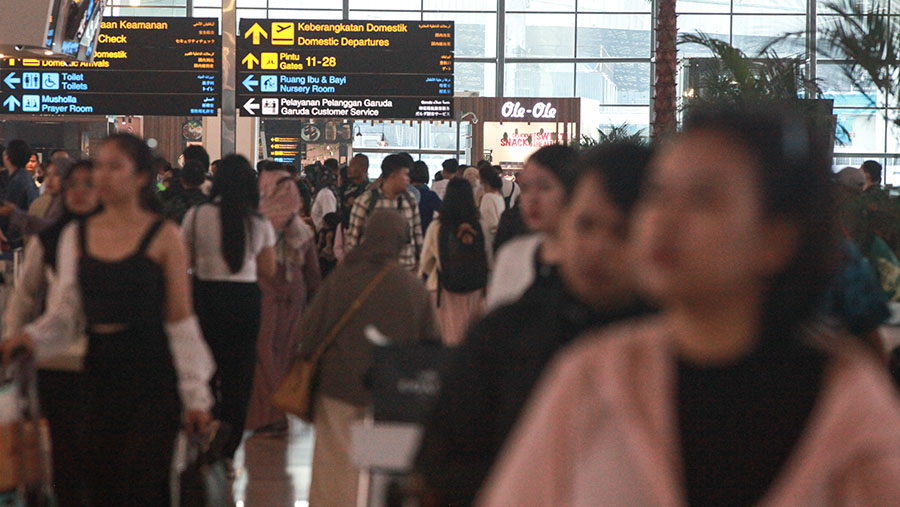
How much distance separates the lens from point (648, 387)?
50.8 inches

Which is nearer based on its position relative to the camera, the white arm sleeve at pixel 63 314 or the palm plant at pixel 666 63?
the white arm sleeve at pixel 63 314

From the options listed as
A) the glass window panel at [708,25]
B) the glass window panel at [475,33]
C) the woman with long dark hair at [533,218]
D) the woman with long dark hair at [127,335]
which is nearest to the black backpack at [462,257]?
→ the woman with long dark hair at [127,335]

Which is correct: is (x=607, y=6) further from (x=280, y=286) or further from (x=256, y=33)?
(x=280, y=286)

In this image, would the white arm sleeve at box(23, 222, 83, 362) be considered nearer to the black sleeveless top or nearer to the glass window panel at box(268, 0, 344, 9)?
the black sleeveless top

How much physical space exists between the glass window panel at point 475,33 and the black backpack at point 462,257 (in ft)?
60.1

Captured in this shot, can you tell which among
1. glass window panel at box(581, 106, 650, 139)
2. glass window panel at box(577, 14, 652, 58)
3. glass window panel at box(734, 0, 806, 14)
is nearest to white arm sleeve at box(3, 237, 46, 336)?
glass window panel at box(581, 106, 650, 139)

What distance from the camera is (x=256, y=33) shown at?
13.4 metres

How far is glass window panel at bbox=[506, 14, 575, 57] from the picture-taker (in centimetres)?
2594

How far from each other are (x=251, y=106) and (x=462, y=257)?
5.90m

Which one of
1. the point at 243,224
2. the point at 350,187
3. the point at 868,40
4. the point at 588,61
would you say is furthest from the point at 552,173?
the point at 588,61

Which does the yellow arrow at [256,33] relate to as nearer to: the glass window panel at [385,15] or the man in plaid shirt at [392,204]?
the man in plaid shirt at [392,204]

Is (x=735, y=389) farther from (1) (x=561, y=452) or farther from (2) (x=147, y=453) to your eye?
(2) (x=147, y=453)

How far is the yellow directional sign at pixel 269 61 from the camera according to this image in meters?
13.4

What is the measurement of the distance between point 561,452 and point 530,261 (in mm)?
1706
